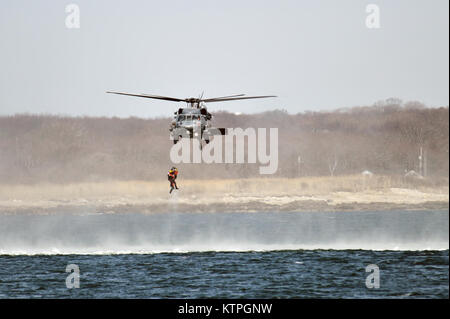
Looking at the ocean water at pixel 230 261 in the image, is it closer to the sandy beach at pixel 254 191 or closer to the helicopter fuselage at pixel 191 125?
the sandy beach at pixel 254 191

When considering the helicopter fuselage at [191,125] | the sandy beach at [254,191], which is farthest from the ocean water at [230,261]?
the helicopter fuselage at [191,125]

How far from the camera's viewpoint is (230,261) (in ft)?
334

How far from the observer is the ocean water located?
80438 mm

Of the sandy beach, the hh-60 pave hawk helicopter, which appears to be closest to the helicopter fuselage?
the hh-60 pave hawk helicopter

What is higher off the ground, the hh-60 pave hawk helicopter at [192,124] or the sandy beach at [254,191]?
the hh-60 pave hawk helicopter at [192,124]

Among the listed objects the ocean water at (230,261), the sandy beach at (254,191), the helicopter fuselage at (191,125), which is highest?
the helicopter fuselage at (191,125)

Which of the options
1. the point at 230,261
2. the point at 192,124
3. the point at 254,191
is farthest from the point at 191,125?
the point at 254,191

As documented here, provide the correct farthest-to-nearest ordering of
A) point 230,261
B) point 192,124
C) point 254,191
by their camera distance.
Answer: point 254,191, point 230,261, point 192,124

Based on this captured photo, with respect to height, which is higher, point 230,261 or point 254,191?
point 254,191

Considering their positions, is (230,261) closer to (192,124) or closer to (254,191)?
(192,124)

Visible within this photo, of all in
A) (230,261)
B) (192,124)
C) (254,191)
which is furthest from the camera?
(254,191)

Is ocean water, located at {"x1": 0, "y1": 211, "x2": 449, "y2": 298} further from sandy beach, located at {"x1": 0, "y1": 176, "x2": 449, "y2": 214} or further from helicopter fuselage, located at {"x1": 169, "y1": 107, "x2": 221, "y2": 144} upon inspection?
helicopter fuselage, located at {"x1": 169, "y1": 107, "x2": 221, "y2": 144}

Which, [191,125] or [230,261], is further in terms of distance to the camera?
[230,261]

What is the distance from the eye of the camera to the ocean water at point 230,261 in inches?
3167
